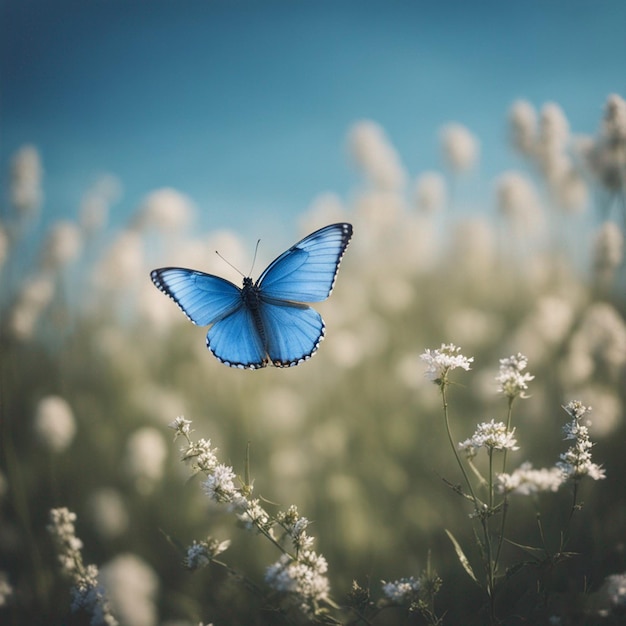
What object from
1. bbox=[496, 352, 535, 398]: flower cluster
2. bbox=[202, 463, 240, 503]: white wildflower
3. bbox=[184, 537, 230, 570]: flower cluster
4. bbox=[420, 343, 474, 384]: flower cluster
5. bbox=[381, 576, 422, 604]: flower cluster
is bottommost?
bbox=[381, 576, 422, 604]: flower cluster

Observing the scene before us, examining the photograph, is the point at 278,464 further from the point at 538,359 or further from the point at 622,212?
the point at 622,212

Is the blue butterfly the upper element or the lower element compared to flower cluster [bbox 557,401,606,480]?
upper

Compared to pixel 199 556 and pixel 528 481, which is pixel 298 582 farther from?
pixel 528 481

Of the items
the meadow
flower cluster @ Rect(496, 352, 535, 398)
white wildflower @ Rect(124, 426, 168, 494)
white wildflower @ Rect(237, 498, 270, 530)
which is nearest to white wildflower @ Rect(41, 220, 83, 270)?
the meadow

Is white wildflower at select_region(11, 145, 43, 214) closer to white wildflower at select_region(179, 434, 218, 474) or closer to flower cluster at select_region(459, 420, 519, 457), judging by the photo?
white wildflower at select_region(179, 434, 218, 474)

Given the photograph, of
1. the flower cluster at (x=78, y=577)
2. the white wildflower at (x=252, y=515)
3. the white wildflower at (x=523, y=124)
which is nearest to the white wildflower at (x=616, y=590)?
the white wildflower at (x=252, y=515)

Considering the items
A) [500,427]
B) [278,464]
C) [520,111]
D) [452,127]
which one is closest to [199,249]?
[278,464]

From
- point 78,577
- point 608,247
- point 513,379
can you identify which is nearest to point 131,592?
point 78,577

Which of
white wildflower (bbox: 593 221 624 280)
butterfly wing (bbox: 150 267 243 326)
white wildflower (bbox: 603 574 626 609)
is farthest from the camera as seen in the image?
white wildflower (bbox: 593 221 624 280)

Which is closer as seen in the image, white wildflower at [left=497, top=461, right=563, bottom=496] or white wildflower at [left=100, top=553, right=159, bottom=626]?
white wildflower at [left=497, top=461, right=563, bottom=496]
